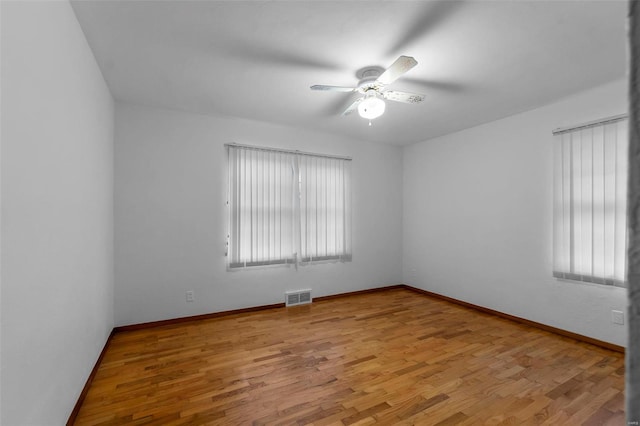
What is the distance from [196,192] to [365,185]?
2.66 m

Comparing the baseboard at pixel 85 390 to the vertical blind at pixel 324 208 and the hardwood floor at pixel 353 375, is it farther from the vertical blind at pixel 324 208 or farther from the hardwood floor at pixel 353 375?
the vertical blind at pixel 324 208

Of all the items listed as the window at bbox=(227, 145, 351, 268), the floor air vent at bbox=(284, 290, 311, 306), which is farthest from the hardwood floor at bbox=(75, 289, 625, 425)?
the window at bbox=(227, 145, 351, 268)

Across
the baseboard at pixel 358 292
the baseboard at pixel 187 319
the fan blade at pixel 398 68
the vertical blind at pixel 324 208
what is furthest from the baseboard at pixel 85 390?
the fan blade at pixel 398 68

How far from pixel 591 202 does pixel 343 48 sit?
2.92 meters

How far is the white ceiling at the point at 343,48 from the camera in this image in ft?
6.22

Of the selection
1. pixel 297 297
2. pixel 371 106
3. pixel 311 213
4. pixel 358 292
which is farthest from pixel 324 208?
pixel 371 106

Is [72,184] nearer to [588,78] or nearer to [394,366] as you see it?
[394,366]

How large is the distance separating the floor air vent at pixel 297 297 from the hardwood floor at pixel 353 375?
0.56 meters

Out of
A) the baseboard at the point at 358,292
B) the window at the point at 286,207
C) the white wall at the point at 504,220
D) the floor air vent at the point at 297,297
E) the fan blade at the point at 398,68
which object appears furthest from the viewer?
the baseboard at the point at 358,292

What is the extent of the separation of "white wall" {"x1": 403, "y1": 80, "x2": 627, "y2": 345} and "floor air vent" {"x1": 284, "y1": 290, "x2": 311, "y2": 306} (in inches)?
78.1

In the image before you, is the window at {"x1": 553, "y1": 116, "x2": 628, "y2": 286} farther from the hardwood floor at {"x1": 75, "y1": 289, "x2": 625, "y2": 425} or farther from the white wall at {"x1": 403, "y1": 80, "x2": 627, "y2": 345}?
the hardwood floor at {"x1": 75, "y1": 289, "x2": 625, "y2": 425}

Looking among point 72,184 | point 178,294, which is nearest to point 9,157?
point 72,184

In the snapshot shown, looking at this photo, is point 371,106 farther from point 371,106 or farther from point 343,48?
point 343,48

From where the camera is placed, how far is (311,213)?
441 centimetres
